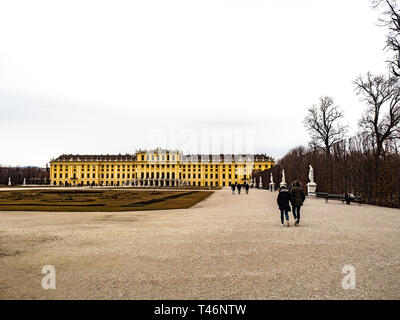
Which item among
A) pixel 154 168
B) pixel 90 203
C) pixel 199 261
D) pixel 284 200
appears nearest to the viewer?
pixel 199 261

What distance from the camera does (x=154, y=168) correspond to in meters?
103

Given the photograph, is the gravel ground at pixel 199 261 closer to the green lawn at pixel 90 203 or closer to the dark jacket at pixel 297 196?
the dark jacket at pixel 297 196

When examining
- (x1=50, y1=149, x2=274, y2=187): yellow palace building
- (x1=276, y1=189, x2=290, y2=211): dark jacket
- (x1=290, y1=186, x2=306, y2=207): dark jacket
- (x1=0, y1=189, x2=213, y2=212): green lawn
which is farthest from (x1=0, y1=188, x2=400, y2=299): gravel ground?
(x1=50, y1=149, x2=274, y2=187): yellow palace building

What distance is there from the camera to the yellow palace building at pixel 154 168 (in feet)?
341

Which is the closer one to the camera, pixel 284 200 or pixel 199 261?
pixel 199 261

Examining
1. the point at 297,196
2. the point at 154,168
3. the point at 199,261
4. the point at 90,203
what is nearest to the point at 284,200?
the point at 297,196

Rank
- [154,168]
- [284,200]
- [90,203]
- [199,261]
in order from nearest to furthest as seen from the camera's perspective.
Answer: [199,261] → [284,200] → [90,203] → [154,168]

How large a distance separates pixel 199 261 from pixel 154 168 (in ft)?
328

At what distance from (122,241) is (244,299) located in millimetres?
3773

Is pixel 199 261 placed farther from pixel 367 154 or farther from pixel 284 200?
pixel 367 154

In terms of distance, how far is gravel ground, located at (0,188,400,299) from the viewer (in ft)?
11.5

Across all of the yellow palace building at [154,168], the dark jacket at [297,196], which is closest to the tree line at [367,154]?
the dark jacket at [297,196]
